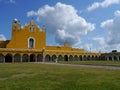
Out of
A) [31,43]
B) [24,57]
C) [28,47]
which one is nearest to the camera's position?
[24,57]

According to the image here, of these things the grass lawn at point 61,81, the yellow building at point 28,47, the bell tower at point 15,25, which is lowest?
the grass lawn at point 61,81

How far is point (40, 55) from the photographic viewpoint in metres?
58.4

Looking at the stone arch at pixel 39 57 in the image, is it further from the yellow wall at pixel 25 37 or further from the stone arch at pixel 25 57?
the stone arch at pixel 25 57

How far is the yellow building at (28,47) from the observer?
2140 inches

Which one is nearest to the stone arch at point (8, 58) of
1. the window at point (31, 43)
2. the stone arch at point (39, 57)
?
the window at point (31, 43)

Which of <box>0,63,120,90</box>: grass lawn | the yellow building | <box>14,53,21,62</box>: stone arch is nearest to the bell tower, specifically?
the yellow building

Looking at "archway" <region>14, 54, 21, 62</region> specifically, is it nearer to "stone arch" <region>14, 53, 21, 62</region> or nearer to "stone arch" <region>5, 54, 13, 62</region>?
"stone arch" <region>14, 53, 21, 62</region>

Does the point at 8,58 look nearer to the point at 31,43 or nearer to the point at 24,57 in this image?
the point at 24,57

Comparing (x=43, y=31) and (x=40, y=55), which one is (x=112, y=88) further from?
(x=43, y=31)

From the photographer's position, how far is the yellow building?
54.3 meters

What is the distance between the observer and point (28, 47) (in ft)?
191

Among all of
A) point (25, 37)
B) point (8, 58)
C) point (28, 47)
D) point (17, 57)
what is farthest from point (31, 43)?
point (8, 58)

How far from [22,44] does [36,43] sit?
442cm

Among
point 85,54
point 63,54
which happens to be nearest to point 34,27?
point 63,54
